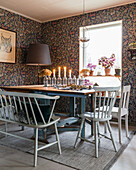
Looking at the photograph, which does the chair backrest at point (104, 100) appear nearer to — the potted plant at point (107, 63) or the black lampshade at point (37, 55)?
the potted plant at point (107, 63)

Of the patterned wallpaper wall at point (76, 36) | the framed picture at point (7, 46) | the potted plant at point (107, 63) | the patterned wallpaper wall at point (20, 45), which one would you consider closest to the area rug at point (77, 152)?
the patterned wallpaper wall at point (76, 36)

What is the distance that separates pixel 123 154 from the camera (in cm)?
229

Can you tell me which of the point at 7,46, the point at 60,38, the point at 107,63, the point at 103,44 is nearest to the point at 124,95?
Answer: the point at 107,63

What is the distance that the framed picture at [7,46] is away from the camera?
4212 mm

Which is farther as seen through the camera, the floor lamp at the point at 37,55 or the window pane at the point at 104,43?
the floor lamp at the point at 37,55

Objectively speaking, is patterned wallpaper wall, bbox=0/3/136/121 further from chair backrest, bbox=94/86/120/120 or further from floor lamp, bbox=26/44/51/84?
chair backrest, bbox=94/86/120/120

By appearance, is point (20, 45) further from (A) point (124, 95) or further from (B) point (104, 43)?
(A) point (124, 95)

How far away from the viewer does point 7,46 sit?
171 inches

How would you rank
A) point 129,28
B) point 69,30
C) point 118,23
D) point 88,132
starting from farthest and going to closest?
1. point 69,30
2. point 118,23
3. point 129,28
4. point 88,132

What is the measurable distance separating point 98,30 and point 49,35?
1458mm

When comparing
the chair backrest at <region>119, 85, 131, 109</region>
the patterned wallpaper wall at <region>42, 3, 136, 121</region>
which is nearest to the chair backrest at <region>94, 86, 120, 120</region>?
the chair backrest at <region>119, 85, 131, 109</region>

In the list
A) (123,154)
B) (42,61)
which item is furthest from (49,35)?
(123,154)

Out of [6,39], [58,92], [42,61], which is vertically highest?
[6,39]

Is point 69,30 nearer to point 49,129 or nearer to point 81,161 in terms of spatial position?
point 49,129
